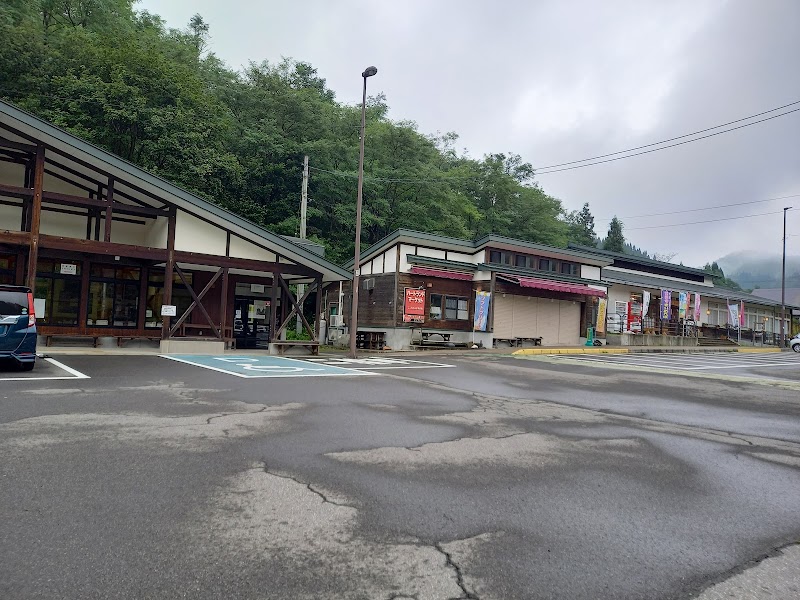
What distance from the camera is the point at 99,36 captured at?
2858 centimetres

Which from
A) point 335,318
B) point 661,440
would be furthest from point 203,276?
point 661,440

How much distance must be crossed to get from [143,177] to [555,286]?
20117mm

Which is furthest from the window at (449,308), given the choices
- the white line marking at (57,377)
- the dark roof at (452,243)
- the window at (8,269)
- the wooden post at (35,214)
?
the window at (8,269)

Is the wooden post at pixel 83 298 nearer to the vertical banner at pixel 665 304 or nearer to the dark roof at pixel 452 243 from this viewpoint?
the dark roof at pixel 452 243

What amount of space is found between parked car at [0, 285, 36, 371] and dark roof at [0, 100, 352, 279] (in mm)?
7265

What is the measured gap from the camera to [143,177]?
1633 centimetres

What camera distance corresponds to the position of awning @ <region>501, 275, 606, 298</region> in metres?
26.0

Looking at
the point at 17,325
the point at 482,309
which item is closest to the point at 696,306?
the point at 482,309

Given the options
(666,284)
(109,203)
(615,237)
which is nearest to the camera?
(109,203)

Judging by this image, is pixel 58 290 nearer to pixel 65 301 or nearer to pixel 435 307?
pixel 65 301

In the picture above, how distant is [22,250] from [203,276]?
5.92 m

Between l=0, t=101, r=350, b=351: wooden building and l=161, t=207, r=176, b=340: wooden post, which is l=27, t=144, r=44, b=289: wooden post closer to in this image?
l=0, t=101, r=350, b=351: wooden building

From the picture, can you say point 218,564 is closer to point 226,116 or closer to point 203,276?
point 203,276

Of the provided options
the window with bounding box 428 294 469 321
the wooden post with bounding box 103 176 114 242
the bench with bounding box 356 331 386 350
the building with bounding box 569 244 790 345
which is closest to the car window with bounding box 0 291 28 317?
the wooden post with bounding box 103 176 114 242
